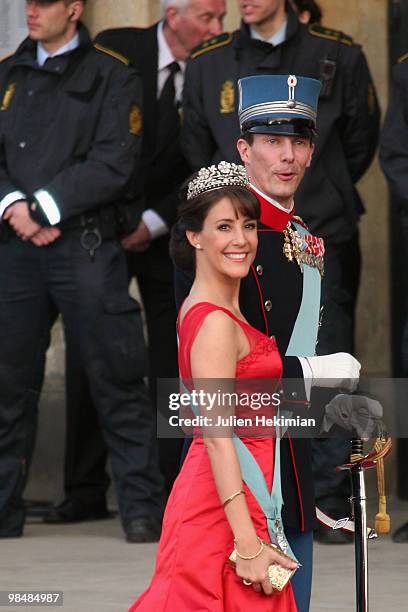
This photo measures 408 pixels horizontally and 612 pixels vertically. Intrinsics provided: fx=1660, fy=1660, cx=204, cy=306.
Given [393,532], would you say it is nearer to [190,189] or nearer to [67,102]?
[67,102]

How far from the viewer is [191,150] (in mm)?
6906

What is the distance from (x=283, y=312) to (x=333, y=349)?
3021 millimetres

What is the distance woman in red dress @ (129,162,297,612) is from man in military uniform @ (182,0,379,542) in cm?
297

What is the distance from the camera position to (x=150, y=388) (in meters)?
7.63

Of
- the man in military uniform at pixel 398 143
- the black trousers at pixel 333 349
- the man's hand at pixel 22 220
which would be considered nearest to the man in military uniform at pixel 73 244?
the man's hand at pixel 22 220

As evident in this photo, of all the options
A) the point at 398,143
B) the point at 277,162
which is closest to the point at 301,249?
the point at 277,162

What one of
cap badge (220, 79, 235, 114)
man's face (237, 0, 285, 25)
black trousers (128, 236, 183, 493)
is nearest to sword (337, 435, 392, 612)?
cap badge (220, 79, 235, 114)

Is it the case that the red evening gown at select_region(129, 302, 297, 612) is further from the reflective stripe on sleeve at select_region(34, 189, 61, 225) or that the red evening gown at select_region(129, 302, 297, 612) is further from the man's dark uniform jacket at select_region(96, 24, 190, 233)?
the man's dark uniform jacket at select_region(96, 24, 190, 233)

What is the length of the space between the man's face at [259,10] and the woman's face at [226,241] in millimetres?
3271

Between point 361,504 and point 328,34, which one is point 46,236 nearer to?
point 328,34

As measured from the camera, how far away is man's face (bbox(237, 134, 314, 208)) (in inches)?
157

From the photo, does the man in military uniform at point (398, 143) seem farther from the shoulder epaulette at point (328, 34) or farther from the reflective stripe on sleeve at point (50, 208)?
the reflective stripe on sleeve at point (50, 208)

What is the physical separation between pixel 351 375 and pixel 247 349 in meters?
0.24

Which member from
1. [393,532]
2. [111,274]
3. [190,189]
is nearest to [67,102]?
[111,274]
